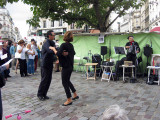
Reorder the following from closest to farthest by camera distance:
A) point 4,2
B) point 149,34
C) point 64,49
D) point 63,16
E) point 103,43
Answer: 1. point 64,49
2. point 149,34
3. point 103,43
4. point 4,2
5. point 63,16

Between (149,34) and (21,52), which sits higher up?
(149,34)

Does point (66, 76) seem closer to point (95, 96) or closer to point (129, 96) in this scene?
point (95, 96)

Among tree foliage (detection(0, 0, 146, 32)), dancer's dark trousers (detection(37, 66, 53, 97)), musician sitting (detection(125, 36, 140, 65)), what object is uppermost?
tree foliage (detection(0, 0, 146, 32))

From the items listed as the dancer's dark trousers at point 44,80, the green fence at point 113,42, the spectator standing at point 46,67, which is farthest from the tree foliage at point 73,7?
the dancer's dark trousers at point 44,80

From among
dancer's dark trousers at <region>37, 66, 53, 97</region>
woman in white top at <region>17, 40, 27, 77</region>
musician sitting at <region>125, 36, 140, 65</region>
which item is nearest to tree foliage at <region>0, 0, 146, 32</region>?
woman in white top at <region>17, 40, 27, 77</region>

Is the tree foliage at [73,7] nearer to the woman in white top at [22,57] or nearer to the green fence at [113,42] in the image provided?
the green fence at [113,42]

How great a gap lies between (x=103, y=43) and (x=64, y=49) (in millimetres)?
6060

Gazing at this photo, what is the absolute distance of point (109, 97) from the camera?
18.1 ft

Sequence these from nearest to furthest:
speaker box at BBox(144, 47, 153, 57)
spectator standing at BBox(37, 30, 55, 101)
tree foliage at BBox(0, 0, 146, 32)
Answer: spectator standing at BBox(37, 30, 55, 101), speaker box at BBox(144, 47, 153, 57), tree foliage at BBox(0, 0, 146, 32)

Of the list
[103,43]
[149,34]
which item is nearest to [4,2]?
[103,43]

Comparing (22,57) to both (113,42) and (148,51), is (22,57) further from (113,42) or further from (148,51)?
(148,51)

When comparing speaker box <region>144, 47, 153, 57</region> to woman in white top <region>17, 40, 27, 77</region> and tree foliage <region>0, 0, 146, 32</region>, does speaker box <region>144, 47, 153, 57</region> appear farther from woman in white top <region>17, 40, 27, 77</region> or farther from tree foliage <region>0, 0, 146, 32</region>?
woman in white top <region>17, 40, 27, 77</region>

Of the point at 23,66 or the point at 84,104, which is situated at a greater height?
the point at 23,66

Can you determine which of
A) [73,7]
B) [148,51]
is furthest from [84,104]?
[73,7]
